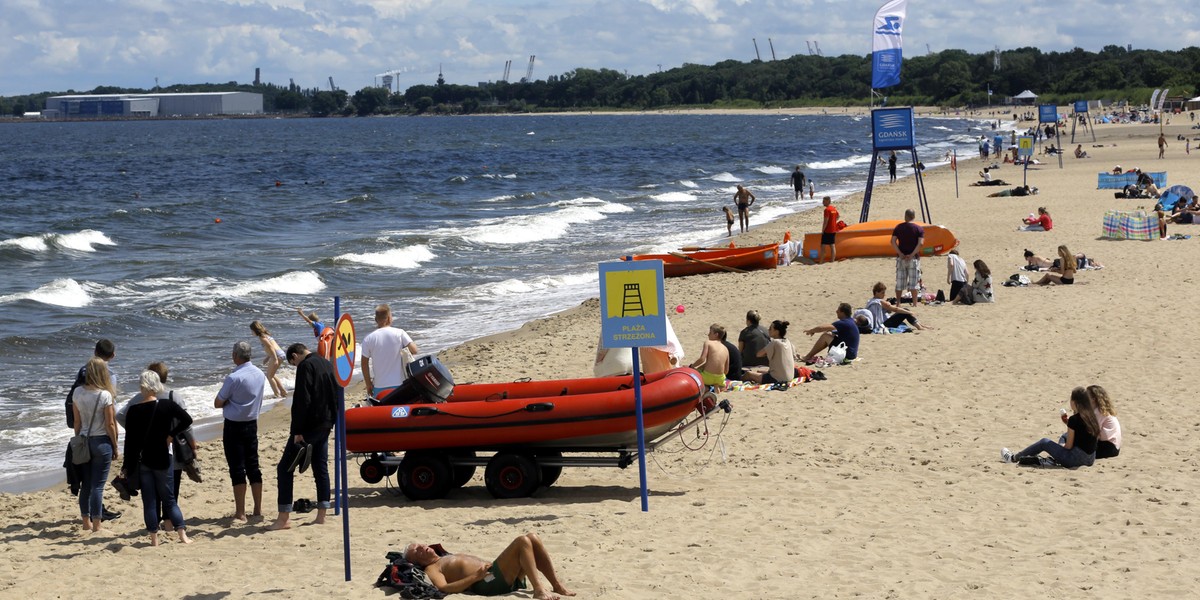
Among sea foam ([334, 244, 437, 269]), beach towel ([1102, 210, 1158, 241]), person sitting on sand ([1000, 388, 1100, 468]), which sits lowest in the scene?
person sitting on sand ([1000, 388, 1100, 468])

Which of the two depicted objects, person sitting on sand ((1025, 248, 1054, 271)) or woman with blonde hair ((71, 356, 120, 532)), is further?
person sitting on sand ((1025, 248, 1054, 271))

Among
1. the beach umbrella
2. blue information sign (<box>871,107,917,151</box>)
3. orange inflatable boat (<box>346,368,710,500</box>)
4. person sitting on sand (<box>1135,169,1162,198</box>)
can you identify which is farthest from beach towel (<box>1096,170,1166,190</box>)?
orange inflatable boat (<box>346,368,710,500</box>)

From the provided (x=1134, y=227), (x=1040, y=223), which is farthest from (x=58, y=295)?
(x=1134, y=227)

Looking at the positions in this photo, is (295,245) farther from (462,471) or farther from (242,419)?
(242,419)

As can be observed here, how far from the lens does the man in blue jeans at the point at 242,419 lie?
7.93 metres

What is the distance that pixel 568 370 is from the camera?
521 inches

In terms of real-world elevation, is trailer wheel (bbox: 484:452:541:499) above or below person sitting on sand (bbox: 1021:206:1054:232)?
below

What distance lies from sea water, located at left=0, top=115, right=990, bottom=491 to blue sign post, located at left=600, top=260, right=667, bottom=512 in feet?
17.8

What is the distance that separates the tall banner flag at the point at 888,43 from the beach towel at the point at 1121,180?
1246cm

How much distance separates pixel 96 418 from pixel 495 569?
3.14 meters

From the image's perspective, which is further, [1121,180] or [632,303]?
[1121,180]

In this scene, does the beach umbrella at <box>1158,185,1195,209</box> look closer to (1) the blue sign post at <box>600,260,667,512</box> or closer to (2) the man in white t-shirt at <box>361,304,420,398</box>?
(2) the man in white t-shirt at <box>361,304,420,398</box>

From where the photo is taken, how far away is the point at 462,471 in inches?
356

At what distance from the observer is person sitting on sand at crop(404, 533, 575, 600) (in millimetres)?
6411
